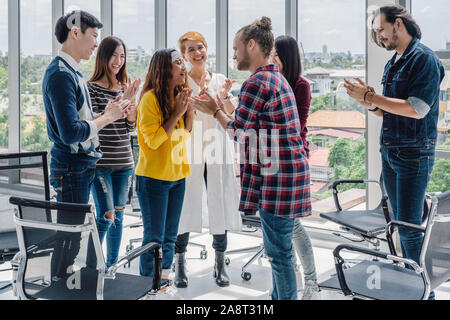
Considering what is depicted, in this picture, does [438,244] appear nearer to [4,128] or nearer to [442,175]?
[442,175]

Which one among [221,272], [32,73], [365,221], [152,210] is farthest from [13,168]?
[32,73]

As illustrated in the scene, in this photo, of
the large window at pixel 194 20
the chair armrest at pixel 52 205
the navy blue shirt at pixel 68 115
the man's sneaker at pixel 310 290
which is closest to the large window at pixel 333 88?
the large window at pixel 194 20

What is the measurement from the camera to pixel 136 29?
17.5 feet

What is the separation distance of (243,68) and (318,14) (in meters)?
2.11

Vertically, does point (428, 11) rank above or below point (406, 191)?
above

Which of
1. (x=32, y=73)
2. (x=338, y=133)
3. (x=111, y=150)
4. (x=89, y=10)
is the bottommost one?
(x=111, y=150)

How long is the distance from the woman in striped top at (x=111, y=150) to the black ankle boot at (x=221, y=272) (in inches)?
27.5

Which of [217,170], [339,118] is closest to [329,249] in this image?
[339,118]

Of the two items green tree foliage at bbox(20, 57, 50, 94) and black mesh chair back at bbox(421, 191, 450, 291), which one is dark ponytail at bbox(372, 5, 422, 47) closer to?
black mesh chair back at bbox(421, 191, 450, 291)

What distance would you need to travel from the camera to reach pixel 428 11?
3.66 meters

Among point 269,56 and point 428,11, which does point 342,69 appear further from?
point 269,56

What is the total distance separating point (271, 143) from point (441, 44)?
218 centimetres

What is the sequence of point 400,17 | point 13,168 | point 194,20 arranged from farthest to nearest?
point 194,20
point 13,168
point 400,17

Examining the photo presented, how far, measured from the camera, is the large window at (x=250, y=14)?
4.29 meters
